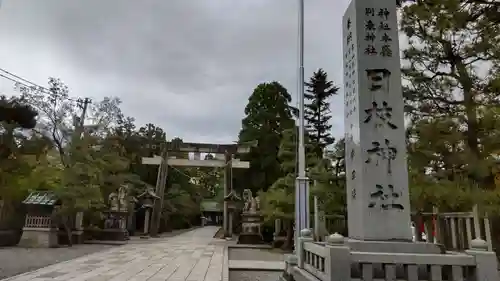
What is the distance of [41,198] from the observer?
1330 cm

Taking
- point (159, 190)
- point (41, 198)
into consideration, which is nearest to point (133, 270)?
point (41, 198)

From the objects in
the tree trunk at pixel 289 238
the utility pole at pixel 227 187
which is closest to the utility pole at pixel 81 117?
the utility pole at pixel 227 187

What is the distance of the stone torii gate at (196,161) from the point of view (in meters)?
20.1

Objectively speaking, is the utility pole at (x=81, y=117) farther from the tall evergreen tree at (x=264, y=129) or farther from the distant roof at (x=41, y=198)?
the tall evergreen tree at (x=264, y=129)

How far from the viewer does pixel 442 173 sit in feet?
22.0

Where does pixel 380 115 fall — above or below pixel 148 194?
above

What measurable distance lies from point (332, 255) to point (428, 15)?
5.58 meters

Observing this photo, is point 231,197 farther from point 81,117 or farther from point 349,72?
point 349,72

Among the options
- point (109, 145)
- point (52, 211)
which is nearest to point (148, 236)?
point (109, 145)

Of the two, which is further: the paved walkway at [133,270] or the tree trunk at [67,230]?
the tree trunk at [67,230]

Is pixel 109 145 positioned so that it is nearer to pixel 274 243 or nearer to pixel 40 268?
pixel 274 243

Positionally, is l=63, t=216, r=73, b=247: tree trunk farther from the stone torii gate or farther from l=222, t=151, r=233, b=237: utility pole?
l=222, t=151, r=233, b=237: utility pole

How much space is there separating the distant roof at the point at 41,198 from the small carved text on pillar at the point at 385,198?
40.7 ft

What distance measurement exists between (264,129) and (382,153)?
1637cm
